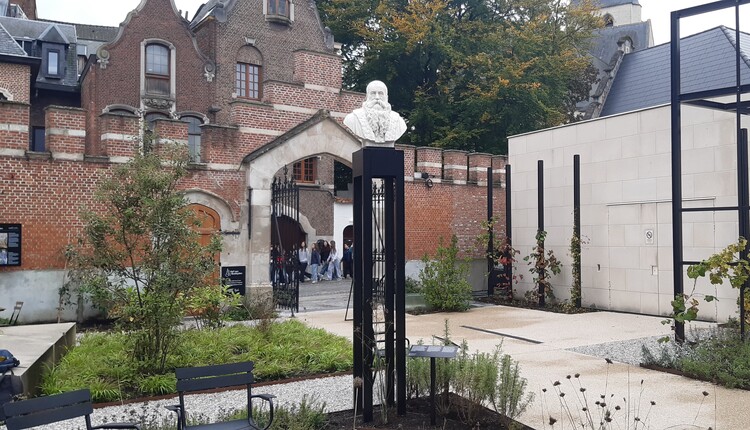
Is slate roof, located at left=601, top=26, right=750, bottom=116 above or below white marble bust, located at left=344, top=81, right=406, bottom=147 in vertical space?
above

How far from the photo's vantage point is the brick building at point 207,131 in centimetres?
1246

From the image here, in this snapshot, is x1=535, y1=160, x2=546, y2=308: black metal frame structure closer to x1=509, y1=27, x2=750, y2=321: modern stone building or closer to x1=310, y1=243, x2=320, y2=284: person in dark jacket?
x1=509, y1=27, x2=750, y2=321: modern stone building

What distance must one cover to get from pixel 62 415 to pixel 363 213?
2.97 m

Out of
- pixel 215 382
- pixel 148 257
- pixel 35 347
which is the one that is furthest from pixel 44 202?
pixel 215 382

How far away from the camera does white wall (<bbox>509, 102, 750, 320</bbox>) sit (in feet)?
40.7

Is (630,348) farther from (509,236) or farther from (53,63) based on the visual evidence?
(53,63)

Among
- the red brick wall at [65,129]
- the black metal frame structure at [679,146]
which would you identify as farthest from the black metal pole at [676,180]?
the red brick wall at [65,129]

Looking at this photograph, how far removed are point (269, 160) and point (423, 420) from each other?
991 centimetres

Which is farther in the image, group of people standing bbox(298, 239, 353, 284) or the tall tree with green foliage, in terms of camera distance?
the tall tree with green foliage

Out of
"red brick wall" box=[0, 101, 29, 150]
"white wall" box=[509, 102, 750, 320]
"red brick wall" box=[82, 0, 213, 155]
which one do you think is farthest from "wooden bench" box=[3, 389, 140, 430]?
"red brick wall" box=[82, 0, 213, 155]

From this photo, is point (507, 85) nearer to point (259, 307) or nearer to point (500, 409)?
point (259, 307)

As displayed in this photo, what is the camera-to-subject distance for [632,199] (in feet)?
46.3

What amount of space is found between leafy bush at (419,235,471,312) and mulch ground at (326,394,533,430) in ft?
28.0

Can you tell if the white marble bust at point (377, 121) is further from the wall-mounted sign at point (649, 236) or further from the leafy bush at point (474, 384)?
the wall-mounted sign at point (649, 236)
